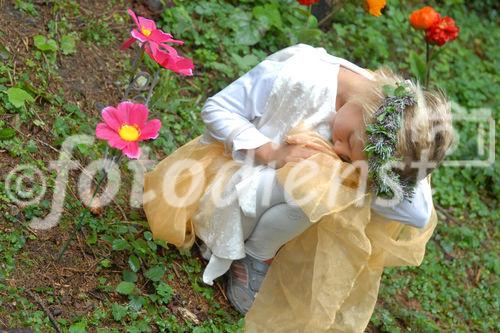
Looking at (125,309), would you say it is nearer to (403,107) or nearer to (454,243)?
(403,107)

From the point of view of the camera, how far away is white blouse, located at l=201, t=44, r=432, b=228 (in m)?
2.57

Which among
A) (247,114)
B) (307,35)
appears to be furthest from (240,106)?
(307,35)

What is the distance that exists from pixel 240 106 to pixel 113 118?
552 millimetres

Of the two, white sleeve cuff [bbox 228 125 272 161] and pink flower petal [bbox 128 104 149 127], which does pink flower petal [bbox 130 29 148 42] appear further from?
white sleeve cuff [bbox 228 125 272 161]

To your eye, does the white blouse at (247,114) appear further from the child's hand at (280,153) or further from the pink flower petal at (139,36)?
the pink flower petal at (139,36)

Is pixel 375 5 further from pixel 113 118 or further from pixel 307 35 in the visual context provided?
pixel 113 118

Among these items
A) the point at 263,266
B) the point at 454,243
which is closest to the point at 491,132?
the point at 454,243

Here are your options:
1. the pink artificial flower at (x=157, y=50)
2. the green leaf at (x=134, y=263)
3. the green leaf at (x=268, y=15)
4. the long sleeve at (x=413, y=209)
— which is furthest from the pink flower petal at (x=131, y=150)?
the green leaf at (x=268, y=15)

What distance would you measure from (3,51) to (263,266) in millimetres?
1388

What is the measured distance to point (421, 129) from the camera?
2285 millimetres

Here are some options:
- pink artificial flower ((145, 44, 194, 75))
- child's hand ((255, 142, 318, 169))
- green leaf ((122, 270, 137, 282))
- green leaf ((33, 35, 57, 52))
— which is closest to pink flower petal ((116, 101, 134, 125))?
pink artificial flower ((145, 44, 194, 75))

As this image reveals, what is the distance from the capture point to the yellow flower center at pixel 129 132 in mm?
2275

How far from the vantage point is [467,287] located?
3.65 m

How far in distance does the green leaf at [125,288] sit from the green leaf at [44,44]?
122 cm
